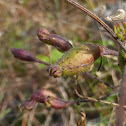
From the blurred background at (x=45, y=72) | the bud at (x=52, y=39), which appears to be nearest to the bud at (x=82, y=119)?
the bud at (x=52, y=39)

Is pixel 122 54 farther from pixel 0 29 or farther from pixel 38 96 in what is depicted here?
pixel 0 29

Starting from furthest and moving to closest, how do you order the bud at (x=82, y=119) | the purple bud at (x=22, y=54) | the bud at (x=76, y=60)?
1. the purple bud at (x=22, y=54)
2. the bud at (x=82, y=119)
3. the bud at (x=76, y=60)

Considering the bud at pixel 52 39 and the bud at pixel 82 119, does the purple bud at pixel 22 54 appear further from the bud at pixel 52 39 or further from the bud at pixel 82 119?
the bud at pixel 82 119

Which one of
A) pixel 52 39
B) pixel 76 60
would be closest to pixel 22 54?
pixel 52 39

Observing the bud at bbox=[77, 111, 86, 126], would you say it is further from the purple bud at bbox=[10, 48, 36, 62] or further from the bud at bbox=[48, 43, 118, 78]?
the purple bud at bbox=[10, 48, 36, 62]

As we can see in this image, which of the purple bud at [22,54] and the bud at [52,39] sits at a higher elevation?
the bud at [52,39]

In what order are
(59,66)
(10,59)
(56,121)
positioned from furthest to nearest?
(10,59), (56,121), (59,66)

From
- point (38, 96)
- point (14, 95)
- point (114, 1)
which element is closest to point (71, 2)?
point (38, 96)

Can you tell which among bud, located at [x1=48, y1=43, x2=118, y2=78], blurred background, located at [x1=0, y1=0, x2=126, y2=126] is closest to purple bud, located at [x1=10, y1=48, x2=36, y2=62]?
blurred background, located at [x1=0, y1=0, x2=126, y2=126]
